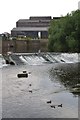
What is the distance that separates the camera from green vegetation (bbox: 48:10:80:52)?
4906 cm

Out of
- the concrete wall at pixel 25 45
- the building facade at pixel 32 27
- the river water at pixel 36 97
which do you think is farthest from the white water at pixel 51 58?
the building facade at pixel 32 27

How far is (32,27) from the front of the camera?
7894 cm

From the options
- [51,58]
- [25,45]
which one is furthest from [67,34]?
[25,45]

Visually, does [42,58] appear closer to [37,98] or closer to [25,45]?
[25,45]

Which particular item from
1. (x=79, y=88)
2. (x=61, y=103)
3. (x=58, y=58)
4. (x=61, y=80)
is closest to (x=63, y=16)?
(x=58, y=58)

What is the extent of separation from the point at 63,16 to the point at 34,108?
36.4 metres

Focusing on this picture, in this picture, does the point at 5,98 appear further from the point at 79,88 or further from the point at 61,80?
the point at 61,80

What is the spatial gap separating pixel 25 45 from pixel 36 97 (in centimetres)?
3630

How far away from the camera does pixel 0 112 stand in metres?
17.8

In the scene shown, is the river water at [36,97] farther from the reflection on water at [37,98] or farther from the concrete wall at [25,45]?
the concrete wall at [25,45]

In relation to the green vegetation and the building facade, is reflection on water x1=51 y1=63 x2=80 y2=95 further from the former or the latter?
the building facade

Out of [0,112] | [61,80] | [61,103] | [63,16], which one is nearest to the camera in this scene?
[0,112]

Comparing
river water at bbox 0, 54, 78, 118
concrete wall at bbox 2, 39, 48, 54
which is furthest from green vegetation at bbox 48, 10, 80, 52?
river water at bbox 0, 54, 78, 118

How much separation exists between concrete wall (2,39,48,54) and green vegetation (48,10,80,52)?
21.2 ft
